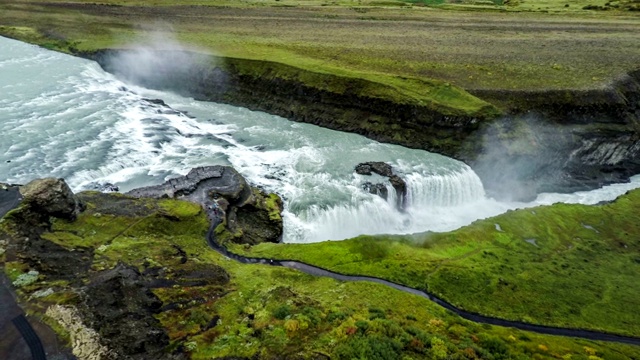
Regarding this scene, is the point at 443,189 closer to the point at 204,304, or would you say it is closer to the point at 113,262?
the point at 204,304

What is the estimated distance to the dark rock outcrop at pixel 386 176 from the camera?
49.0m

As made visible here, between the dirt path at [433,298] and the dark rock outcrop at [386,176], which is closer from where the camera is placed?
the dirt path at [433,298]

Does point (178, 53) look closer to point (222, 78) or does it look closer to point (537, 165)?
point (222, 78)

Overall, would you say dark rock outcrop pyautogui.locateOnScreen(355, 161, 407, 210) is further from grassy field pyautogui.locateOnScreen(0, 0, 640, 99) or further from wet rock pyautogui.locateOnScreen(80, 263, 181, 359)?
wet rock pyautogui.locateOnScreen(80, 263, 181, 359)

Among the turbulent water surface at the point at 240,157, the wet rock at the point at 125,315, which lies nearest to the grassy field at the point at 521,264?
the turbulent water surface at the point at 240,157

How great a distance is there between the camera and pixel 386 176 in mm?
51312

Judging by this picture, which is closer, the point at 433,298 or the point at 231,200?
the point at 433,298

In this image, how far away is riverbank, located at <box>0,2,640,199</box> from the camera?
58.5m

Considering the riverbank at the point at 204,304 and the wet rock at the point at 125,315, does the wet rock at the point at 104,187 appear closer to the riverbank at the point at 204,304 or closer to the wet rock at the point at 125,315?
the riverbank at the point at 204,304

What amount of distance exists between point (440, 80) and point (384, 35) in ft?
98.9

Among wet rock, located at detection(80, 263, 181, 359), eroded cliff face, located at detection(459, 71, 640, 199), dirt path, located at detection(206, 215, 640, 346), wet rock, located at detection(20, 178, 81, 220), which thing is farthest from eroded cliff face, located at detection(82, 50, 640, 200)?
wet rock, located at detection(80, 263, 181, 359)

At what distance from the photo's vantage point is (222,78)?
235 feet

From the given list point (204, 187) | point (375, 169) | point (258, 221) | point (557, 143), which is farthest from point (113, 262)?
point (557, 143)

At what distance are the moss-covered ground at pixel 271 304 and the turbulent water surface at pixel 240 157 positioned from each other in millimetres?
7033
